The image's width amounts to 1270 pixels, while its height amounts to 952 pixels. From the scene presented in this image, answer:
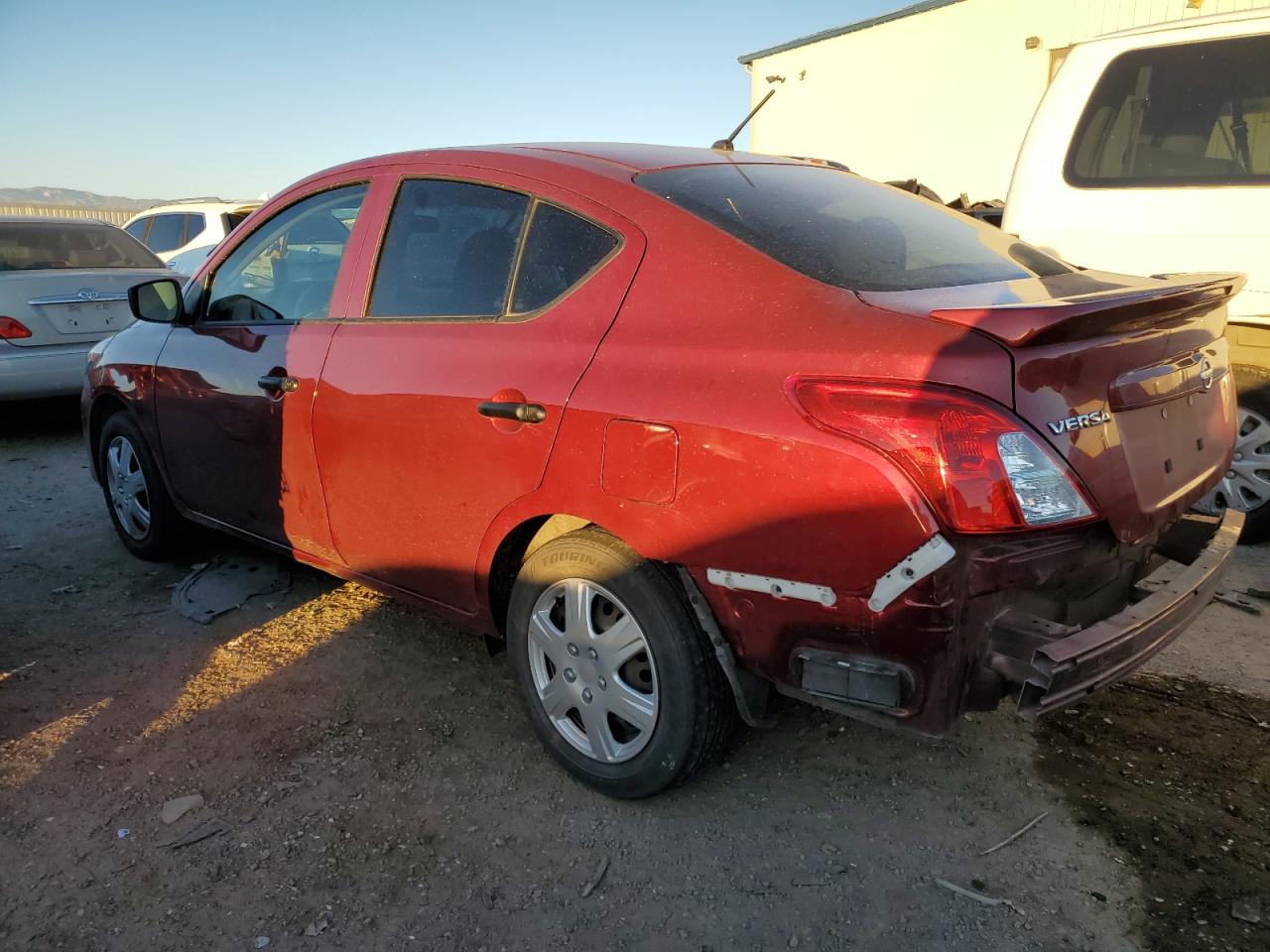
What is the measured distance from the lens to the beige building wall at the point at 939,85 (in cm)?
1198

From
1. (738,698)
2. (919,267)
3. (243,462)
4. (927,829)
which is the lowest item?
(927,829)

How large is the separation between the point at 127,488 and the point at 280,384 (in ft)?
5.41

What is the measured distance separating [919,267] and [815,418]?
71cm

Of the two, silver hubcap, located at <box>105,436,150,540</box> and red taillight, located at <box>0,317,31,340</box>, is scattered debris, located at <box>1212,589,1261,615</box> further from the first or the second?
red taillight, located at <box>0,317,31,340</box>

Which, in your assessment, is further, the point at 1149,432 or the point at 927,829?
the point at 927,829

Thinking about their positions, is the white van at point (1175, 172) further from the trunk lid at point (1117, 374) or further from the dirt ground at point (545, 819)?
the trunk lid at point (1117, 374)

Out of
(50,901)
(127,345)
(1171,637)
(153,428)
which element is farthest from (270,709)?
(1171,637)

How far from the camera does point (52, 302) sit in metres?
6.52

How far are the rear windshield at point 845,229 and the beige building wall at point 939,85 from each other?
975cm

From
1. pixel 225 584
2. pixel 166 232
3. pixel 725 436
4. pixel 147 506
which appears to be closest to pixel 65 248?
pixel 147 506

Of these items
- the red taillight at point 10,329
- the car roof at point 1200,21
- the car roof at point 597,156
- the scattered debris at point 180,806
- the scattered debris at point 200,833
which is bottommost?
the scattered debris at point 200,833

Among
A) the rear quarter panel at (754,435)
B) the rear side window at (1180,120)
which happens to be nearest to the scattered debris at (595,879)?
the rear quarter panel at (754,435)

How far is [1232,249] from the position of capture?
401 centimetres

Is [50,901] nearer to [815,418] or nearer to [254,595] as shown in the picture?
[254,595]
